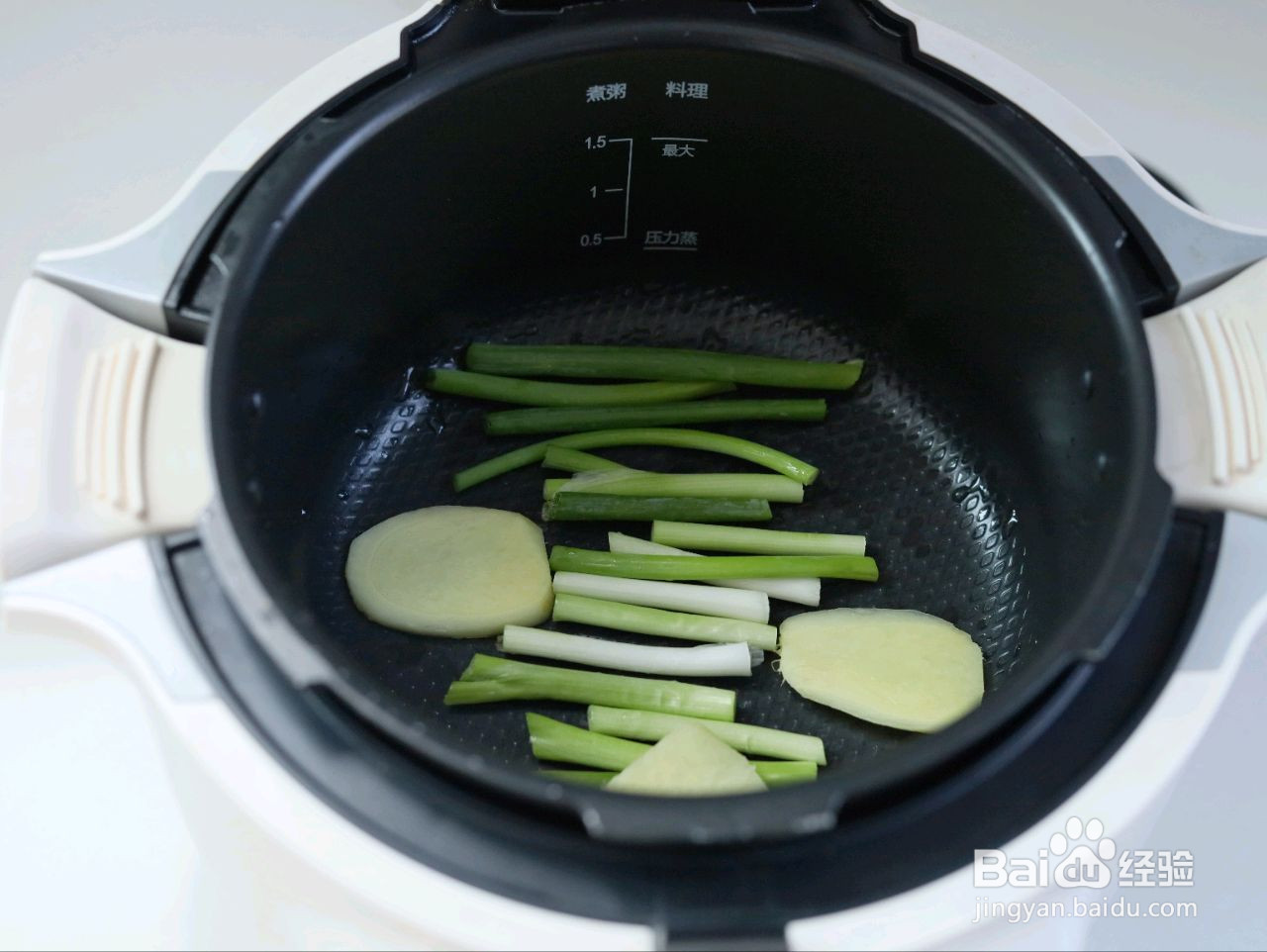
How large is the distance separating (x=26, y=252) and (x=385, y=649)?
2.63ft

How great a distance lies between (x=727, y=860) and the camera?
889 millimetres

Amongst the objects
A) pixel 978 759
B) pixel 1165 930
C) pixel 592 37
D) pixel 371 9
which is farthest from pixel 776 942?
pixel 371 9

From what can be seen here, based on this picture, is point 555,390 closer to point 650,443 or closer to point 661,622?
point 650,443

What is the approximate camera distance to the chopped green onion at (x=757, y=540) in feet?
4.44

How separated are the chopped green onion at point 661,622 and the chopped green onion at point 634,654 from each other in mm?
19

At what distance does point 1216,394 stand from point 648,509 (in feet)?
1.81

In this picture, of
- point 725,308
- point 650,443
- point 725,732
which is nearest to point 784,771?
point 725,732

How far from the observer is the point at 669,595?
133 cm

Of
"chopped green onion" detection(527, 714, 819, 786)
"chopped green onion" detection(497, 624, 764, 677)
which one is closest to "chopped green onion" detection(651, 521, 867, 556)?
"chopped green onion" detection(497, 624, 764, 677)

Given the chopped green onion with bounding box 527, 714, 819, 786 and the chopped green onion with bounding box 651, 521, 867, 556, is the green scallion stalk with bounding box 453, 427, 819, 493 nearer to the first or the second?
the chopped green onion with bounding box 651, 521, 867, 556

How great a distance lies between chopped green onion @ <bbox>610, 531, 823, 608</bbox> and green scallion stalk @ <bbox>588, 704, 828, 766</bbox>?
6.2 inches

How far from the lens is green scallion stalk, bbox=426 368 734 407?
145cm

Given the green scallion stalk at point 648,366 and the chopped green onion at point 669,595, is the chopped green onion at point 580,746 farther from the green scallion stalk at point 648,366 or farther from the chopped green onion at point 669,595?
the green scallion stalk at point 648,366

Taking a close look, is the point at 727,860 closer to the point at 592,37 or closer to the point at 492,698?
the point at 492,698
